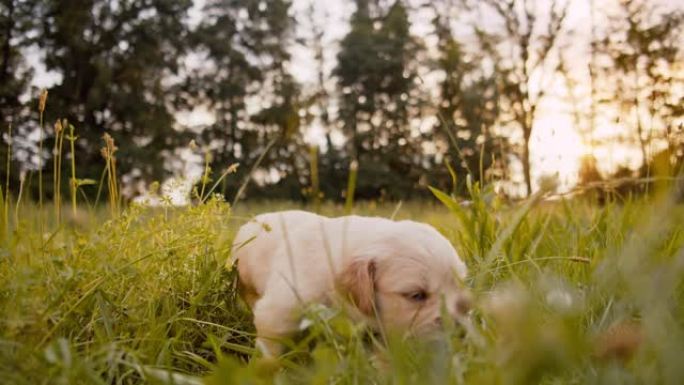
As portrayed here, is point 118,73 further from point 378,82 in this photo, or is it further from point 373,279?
point 373,279

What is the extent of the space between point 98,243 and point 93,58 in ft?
80.0

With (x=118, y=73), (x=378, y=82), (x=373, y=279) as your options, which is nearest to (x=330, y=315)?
(x=373, y=279)

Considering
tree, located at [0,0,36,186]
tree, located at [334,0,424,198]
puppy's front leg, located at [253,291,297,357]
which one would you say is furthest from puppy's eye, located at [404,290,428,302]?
tree, located at [334,0,424,198]

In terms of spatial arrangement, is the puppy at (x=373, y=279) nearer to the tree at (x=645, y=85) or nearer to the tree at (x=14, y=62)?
the tree at (x=645, y=85)

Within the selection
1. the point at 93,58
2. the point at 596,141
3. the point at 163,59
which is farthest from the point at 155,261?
the point at 163,59

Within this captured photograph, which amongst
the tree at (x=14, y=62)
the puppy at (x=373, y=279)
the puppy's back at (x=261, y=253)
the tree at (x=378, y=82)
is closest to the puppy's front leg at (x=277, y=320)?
the puppy at (x=373, y=279)

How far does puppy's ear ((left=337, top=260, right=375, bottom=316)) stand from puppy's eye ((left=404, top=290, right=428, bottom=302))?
0.15 metres

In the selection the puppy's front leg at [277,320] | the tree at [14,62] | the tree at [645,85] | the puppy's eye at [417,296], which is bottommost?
the puppy's front leg at [277,320]

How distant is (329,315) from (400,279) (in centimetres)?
77

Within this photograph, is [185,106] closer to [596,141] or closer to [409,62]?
[409,62]

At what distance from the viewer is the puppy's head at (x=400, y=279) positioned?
2293 mm

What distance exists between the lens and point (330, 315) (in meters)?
1.66

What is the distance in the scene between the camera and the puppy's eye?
7.77 ft

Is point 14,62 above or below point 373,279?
above
